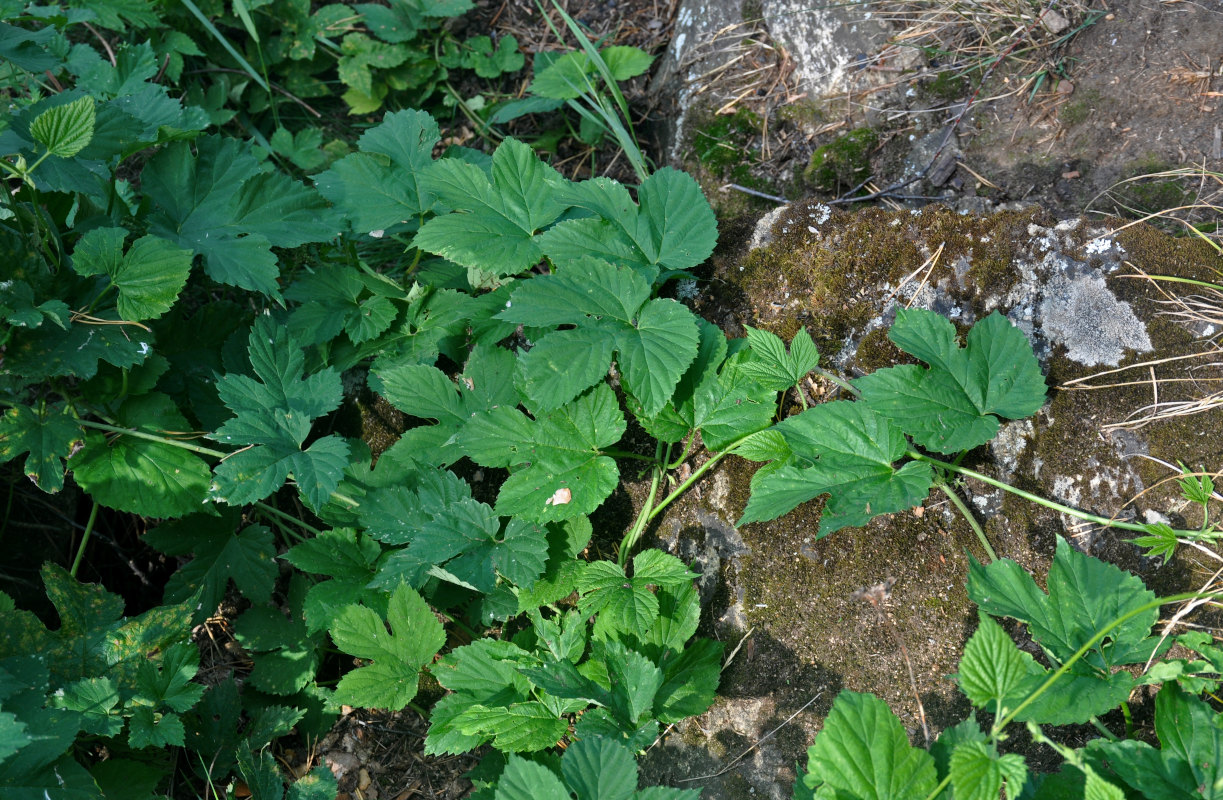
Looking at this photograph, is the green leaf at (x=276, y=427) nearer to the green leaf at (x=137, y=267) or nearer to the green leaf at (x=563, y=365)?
the green leaf at (x=137, y=267)

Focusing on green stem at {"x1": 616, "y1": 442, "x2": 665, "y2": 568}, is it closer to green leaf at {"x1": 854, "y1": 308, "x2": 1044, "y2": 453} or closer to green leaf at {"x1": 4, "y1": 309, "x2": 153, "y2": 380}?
green leaf at {"x1": 854, "y1": 308, "x2": 1044, "y2": 453}

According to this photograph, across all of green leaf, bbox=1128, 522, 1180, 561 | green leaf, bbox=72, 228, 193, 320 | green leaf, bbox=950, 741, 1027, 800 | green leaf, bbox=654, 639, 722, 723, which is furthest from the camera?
green leaf, bbox=72, 228, 193, 320

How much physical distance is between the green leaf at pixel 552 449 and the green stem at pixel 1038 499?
2.47 ft

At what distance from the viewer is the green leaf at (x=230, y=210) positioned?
2305 mm

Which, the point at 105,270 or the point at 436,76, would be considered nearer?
the point at 105,270

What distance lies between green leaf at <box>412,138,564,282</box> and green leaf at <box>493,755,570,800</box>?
1.27 m

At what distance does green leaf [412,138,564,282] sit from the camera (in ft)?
7.21

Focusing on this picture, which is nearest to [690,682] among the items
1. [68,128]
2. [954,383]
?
[954,383]

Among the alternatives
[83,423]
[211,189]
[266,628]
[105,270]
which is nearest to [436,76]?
[211,189]

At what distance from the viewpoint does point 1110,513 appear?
5.93 feet

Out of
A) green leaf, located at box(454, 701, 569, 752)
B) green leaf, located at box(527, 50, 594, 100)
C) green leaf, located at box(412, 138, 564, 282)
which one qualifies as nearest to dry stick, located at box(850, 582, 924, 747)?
green leaf, located at box(454, 701, 569, 752)

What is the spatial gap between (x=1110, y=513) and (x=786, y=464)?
2.48 feet

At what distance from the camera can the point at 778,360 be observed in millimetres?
1959

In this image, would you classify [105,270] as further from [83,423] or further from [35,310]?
[83,423]
